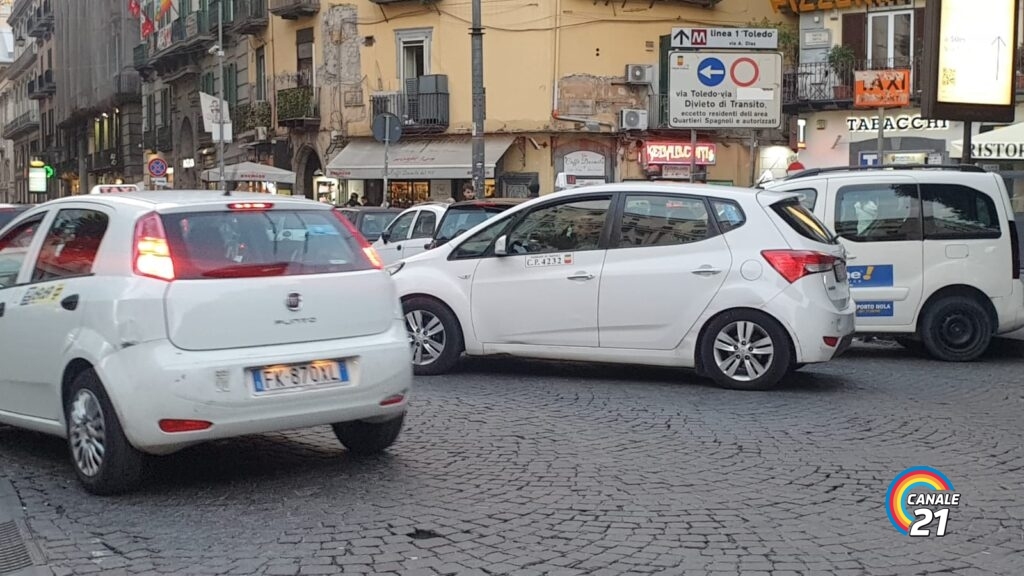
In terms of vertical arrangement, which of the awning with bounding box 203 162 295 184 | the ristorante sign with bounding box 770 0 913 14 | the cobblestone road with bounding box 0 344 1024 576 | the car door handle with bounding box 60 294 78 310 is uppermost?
the ristorante sign with bounding box 770 0 913 14

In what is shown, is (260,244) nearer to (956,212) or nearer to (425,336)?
(425,336)

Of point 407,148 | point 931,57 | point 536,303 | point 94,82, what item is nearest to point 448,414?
point 536,303

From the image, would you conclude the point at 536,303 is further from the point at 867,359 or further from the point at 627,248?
the point at 867,359

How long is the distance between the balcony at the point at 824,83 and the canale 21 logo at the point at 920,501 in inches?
956

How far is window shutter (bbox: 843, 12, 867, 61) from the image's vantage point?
29219 millimetres

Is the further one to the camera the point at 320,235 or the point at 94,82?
the point at 94,82

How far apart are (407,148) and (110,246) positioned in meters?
25.2

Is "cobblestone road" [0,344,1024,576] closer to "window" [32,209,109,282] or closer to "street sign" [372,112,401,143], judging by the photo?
"window" [32,209,109,282]

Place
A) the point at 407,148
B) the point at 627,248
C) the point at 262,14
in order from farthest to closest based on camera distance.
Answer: the point at 262,14, the point at 407,148, the point at 627,248

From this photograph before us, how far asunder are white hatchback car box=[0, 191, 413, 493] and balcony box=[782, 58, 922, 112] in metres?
24.9

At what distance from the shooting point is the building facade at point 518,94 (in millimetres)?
29219

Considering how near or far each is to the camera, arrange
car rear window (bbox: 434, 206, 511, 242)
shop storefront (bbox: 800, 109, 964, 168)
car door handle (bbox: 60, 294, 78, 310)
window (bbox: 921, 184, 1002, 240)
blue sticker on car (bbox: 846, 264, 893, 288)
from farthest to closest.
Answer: shop storefront (bbox: 800, 109, 964, 168), car rear window (bbox: 434, 206, 511, 242), blue sticker on car (bbox: 846, 264, 893, 288), window (bbox: 921, 184, 1002, 240), car door handle (bbox: 60, 294, 78, 310)

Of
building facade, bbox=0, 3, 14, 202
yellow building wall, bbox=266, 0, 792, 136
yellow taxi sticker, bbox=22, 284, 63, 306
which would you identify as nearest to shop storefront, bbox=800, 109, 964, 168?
yellow building wall, bbox=266, 0, 792, 136

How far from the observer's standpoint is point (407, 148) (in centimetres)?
3078
